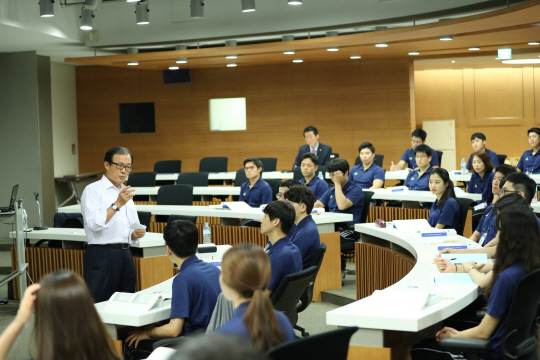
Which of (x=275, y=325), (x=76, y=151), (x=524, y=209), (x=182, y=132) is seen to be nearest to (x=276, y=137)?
(x=182, y=132)

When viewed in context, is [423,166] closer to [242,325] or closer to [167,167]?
[167,167]

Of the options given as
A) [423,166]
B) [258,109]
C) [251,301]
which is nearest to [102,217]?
[251,301]

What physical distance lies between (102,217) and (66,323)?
2570mm

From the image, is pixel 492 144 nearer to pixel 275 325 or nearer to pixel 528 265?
pixel 528 265

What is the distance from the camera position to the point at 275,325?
6.72 ft

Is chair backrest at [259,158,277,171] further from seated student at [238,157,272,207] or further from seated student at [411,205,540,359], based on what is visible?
seated student at [411,205,540,359]

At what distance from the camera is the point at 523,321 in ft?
8.86

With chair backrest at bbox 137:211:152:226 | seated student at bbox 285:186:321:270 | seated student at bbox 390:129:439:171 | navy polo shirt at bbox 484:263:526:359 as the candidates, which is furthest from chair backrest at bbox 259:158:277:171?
navy polo shirt at bbox 484:263:526:359

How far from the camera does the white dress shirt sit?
4.27 m

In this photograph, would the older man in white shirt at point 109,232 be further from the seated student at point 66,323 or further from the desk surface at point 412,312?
the seated student at point 66,323

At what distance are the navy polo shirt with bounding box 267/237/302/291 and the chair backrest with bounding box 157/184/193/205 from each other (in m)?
4.23

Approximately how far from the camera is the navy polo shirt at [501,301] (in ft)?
8.93

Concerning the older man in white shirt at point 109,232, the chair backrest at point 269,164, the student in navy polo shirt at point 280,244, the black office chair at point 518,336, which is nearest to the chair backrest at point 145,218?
the older man in white shirt at point 109,232

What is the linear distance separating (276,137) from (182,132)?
2192 mm
